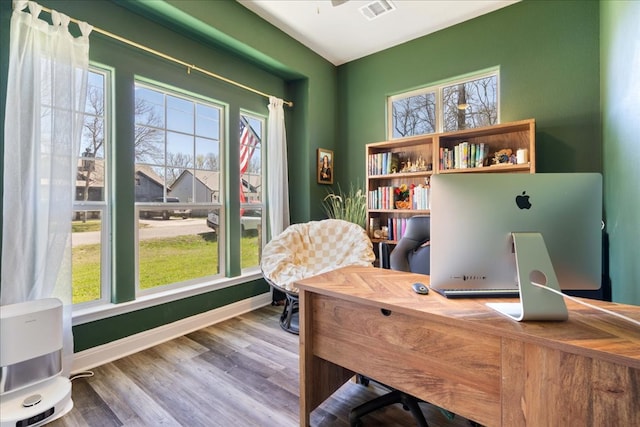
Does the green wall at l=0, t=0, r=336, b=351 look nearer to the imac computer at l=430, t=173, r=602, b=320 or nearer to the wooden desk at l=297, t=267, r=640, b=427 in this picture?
the wooden desk at l=297, t=267, r=640, b=427

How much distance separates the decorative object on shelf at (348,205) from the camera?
135 inches

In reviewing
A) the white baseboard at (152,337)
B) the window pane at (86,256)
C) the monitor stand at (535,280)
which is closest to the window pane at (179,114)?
the window pane at (86,256)

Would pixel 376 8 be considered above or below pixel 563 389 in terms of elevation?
above

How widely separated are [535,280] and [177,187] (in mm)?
Result: 2731

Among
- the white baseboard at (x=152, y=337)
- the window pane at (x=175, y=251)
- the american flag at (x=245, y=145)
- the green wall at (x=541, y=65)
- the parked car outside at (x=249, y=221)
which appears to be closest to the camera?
the white baseboard at (x=152, y=337)

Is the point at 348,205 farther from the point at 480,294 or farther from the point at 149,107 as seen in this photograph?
the point at 480,294

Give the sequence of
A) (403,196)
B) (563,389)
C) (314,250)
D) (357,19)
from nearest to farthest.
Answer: (563,389)
(357,19)
(314,250)
(403,196)

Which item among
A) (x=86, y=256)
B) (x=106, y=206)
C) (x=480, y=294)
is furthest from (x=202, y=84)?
(x=480, y=294)

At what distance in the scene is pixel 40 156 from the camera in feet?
5.70

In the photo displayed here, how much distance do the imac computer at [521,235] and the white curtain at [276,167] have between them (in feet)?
7.98

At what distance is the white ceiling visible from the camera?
2.65 m

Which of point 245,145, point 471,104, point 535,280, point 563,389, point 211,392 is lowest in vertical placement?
point 211,392

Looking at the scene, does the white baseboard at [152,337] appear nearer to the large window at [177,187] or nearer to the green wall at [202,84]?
the green wall at [202,84]

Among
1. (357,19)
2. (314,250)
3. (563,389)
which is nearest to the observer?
(563,389)
